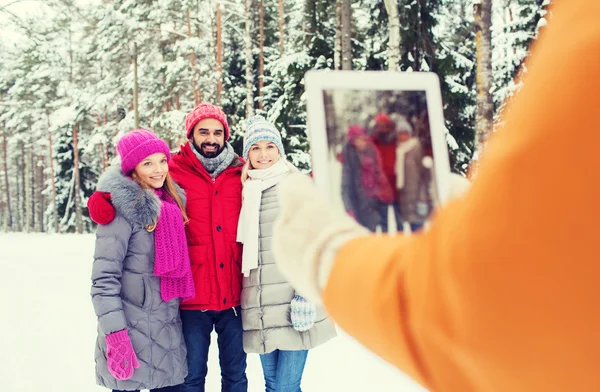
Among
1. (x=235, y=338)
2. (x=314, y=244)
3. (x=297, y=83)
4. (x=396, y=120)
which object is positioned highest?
(x=297, y=83)

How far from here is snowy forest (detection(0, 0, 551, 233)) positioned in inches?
402

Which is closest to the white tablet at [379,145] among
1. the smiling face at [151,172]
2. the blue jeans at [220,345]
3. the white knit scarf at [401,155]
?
the white knit scarf at [401,155]

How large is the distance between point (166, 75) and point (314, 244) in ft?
64.7

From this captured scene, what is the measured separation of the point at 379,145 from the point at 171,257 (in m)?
2.25

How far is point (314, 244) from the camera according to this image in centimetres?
66

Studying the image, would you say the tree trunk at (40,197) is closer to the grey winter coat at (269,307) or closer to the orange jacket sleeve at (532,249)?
the grey winter coat at (269,307)

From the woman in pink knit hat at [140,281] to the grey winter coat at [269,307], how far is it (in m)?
0.43

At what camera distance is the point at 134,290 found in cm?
283

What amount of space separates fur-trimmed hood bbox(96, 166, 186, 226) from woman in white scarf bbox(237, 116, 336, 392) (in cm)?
61

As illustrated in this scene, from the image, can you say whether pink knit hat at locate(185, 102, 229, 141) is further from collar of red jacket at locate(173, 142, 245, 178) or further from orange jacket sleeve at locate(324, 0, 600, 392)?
orange jacket sleeve at locate(324, 0, 600, 392)

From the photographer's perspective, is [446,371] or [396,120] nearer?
[446,371]

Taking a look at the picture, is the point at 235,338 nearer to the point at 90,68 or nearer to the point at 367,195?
the point at 367,195

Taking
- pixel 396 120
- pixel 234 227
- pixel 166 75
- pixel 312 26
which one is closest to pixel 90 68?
pixel 166 75

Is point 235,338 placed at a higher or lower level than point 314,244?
lower
